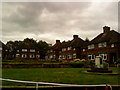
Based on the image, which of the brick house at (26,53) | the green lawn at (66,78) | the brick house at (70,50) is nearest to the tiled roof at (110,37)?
the brick house at (70,50)

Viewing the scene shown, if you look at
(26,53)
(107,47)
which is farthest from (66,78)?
(26,53)

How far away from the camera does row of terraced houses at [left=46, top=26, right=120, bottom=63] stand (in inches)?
1549

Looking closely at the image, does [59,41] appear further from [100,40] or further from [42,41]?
[100,40]

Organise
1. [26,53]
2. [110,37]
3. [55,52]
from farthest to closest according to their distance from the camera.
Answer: [26,53], [55,52], [110,37]

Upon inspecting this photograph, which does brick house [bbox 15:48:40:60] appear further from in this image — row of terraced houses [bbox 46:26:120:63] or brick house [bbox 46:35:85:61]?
row of terraced houses [bbox 46:26:120:63]

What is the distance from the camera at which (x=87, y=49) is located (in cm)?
4912

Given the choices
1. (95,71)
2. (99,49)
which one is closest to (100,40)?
(99,49)

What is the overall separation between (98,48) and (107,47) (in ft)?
11.5

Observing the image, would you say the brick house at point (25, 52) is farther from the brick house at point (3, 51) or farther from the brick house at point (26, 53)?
the brick house at point (3, 51)

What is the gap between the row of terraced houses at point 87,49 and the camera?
39750mm

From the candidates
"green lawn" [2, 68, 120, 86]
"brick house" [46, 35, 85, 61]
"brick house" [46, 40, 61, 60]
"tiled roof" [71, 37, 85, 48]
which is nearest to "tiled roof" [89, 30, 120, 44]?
"tiled roof" [71, 37, 85, 48]

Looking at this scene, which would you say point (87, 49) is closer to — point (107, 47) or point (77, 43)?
point (77, 43)

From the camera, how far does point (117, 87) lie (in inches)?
334

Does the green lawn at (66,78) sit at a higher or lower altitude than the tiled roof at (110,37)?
lower
